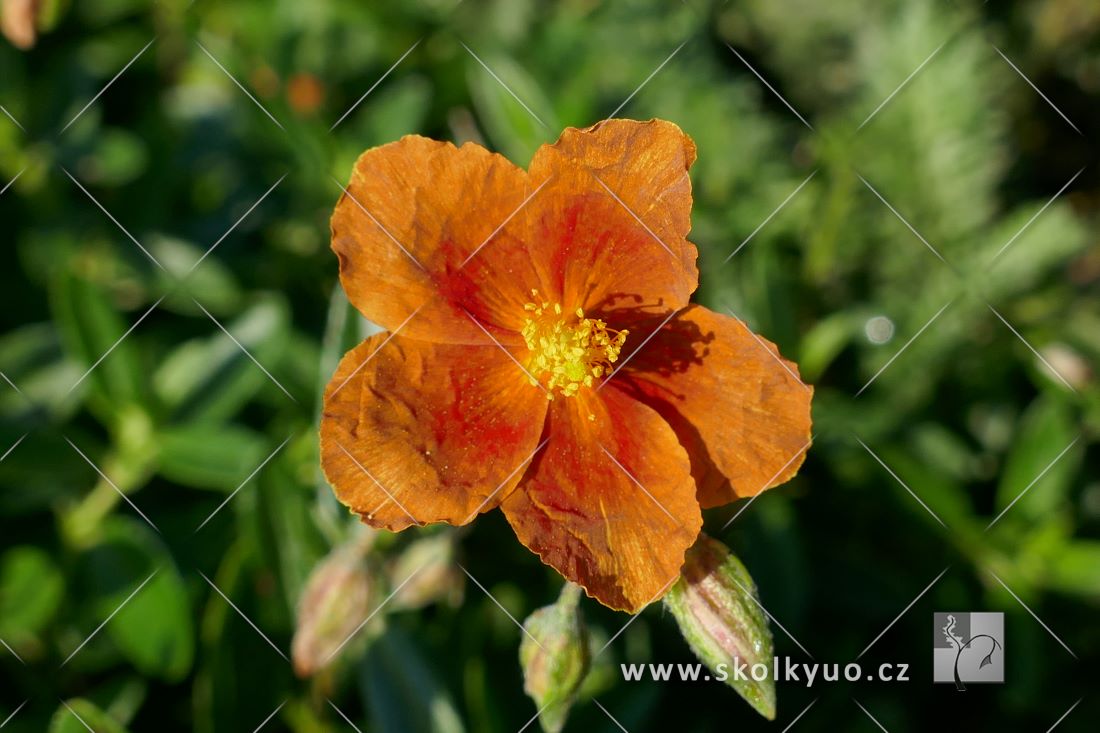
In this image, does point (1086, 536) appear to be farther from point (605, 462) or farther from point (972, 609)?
point (605, 462)

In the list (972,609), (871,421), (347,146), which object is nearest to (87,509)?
(347,146)

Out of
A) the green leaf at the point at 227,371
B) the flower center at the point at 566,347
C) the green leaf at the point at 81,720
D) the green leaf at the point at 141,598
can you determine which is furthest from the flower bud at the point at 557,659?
the green leaf at the point at 227,371

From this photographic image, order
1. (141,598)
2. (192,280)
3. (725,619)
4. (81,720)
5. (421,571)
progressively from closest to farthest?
(725,619) → (81,720) → (421,571) → (141,598) → (192,280)

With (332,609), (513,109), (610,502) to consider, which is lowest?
(332,609)

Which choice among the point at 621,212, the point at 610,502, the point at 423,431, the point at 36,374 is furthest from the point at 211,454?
the point at 621,212

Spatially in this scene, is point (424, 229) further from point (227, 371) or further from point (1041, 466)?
point (1041, 466)

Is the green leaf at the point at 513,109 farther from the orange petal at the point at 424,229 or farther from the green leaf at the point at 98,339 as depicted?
the green leaf at the point at 98,339

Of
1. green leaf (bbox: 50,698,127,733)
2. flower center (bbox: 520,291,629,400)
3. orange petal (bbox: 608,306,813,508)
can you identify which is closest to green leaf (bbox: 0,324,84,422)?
green leaf (bbox: 50,698,127,733)
